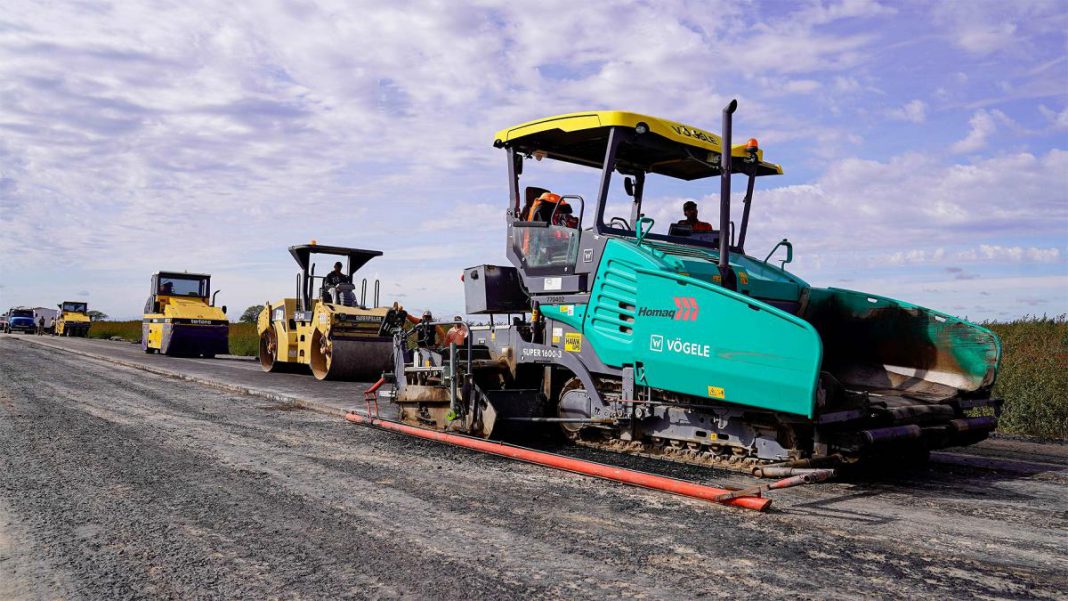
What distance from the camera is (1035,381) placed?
10.1m

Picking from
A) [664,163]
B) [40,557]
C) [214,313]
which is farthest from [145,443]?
[214,313]

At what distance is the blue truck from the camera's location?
51.5 meters

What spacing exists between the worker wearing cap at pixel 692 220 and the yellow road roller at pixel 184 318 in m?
18.3

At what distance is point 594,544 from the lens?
4.25 meters

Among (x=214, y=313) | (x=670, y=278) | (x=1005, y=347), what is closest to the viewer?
(x=670, y=278)

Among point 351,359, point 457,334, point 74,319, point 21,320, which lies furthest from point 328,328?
point 21,320

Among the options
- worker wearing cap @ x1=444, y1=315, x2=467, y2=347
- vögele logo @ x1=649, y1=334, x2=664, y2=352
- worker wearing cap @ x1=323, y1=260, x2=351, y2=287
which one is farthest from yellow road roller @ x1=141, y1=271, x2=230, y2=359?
vögele logo @ x1=649, y1=334, x2=664, y2=352

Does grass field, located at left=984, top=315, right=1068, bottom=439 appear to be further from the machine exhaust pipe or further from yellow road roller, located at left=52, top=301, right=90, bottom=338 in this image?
yellow road roller, located at left=52, top=301, right=90, bottom=338

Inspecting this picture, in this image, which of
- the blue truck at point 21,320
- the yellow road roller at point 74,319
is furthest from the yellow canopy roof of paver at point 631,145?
the blue truck at point 21,320

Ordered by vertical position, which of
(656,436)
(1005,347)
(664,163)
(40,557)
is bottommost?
(40,557)

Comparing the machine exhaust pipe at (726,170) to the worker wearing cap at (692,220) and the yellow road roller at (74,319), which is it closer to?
the worker wearing cap at (692,220)

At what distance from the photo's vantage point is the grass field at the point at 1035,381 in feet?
30.3

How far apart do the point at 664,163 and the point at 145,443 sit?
5661mm

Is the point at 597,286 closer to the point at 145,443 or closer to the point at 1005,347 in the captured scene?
the point at 145,443
